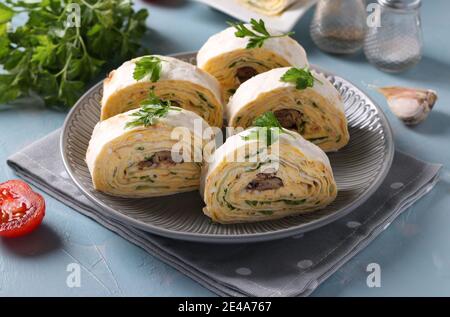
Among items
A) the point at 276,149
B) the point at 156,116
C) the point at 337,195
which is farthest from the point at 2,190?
the point at 337,195

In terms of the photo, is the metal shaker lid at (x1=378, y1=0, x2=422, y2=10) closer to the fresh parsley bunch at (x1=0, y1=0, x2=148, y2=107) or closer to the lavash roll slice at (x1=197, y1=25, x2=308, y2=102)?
the lavash roll slice at (x1=197, y1=25, x2=308, y2=102)

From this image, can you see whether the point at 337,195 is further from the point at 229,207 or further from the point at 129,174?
the point at 129,174

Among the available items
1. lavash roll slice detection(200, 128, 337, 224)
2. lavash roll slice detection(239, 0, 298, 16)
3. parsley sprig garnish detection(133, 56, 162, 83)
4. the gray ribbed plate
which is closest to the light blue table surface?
the gray ribbed plate

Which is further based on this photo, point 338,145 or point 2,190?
point 338,145

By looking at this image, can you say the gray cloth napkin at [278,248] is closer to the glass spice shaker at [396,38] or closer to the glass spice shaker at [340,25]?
the glass spice shaker at [396,38]

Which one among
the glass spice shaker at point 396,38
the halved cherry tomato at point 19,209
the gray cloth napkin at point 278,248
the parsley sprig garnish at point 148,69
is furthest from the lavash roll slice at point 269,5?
the halved cherry tomato at point 19,209
